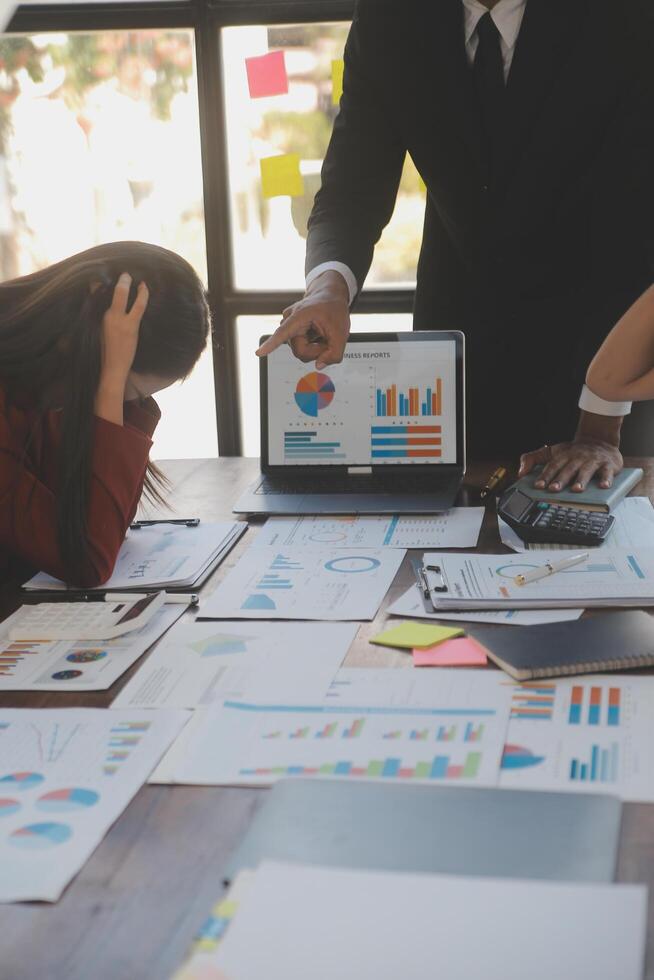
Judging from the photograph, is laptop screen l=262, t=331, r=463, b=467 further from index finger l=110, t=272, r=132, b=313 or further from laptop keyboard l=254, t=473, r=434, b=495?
index finger l=110, t=272, r=132, b=313

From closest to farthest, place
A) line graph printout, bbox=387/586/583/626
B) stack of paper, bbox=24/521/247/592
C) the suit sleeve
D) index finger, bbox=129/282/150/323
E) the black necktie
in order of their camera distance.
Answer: line graph printout, bbox=387/586/583/626, stack of paper, bbox=24/521/247/592, index finger, bbox=129/282/150/323, the black necktie, the suit sleeve

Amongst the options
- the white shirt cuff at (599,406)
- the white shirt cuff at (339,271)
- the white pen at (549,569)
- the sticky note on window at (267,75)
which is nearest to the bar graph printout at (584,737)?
the white pen at (549,569)

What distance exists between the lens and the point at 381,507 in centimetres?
163

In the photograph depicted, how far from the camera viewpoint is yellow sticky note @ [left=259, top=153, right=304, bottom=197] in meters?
3.16

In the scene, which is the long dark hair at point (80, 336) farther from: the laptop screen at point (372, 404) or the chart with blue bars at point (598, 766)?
the chart with blue bars at point (598, 766)

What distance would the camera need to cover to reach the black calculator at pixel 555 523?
141 centimetres

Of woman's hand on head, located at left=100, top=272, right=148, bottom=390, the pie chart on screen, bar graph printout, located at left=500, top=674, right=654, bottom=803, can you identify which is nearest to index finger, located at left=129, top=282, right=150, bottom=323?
woman's hand on head, located at left=100, top=272, right=148, bottom=390

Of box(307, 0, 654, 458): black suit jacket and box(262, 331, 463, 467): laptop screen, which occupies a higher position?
box(307, 0, 654, 458): black suit jacket

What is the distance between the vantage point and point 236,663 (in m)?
1.08

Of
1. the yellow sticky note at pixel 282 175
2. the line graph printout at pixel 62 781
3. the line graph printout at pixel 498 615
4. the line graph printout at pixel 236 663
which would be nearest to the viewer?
the line graph printout at pixel 62 781

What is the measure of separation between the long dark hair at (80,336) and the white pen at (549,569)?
531mm

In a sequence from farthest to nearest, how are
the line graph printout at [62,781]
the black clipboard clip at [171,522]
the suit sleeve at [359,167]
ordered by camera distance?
the suit sleeve at [359,167] → the black clipboard clip at [171,522] → the line graph printout at [62,781]

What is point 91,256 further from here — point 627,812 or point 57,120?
point 57,120

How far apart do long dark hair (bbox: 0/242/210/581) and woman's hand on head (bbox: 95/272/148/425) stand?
0.01 meters
